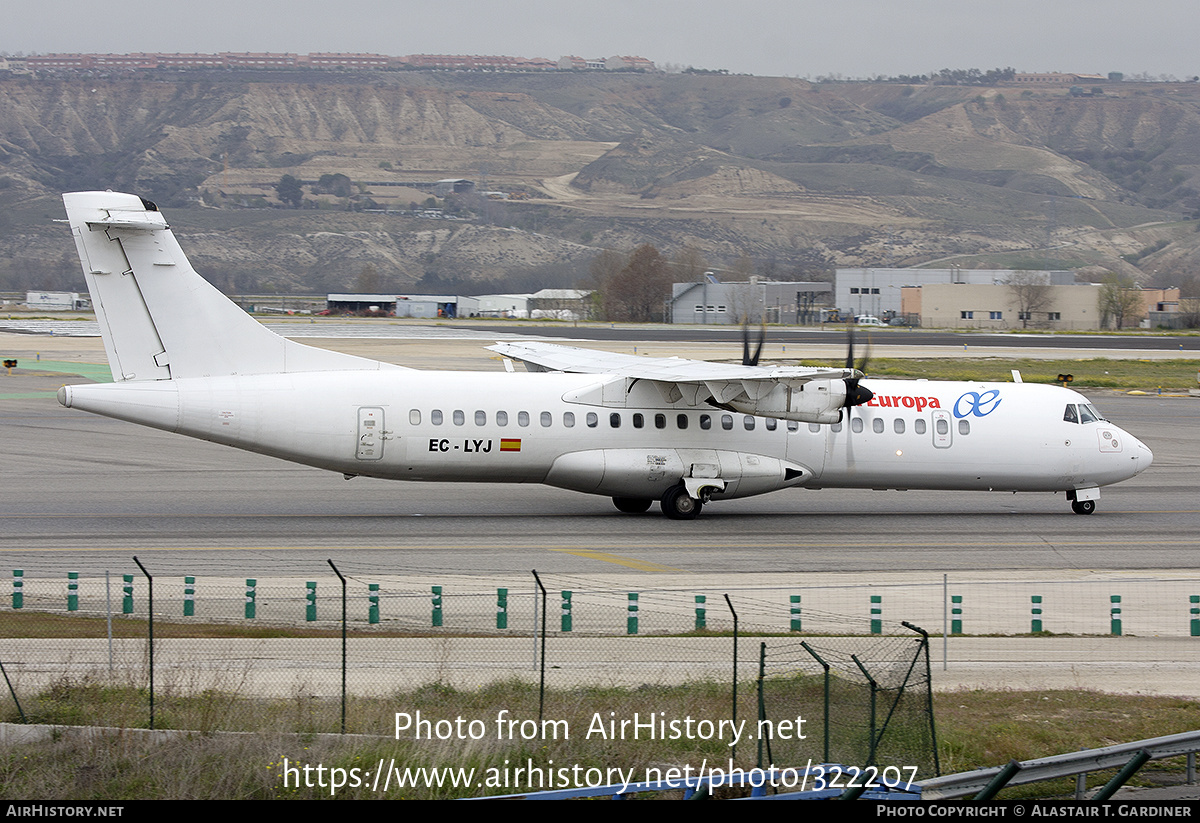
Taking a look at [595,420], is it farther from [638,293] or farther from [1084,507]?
[638,293]

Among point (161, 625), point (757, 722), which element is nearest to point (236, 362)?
point (161, 625)

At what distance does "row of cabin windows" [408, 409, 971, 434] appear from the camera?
26.6m

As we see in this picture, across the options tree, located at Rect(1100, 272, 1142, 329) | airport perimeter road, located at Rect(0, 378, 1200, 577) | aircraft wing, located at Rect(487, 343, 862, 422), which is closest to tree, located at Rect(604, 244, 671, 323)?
tree, located at Rect(1100, 272, 1142, 329)

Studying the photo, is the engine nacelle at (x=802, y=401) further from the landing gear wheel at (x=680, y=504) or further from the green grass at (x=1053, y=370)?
the green grass at (x=1053, y=370)

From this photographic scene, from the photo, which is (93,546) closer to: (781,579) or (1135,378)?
(781,579)

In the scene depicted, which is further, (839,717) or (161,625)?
(161,625)

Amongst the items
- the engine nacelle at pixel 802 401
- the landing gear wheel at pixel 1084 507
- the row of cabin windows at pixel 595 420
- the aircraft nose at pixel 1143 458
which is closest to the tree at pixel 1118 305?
the aircraft nose at pixel 1143 458

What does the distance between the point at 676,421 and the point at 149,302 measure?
12.3m

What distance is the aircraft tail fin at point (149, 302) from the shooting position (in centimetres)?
2467

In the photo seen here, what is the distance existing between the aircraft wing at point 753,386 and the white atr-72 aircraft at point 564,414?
5cm

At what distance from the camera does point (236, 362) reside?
2605 cm

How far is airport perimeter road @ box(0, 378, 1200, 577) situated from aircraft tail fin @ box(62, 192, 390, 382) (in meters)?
3.62

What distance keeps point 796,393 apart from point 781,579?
6479 mm

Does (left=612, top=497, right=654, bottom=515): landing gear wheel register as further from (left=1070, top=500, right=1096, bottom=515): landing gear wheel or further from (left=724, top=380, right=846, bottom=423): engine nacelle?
(left=1070, top=500, right=1096, bottom=515): landing gear wheel
